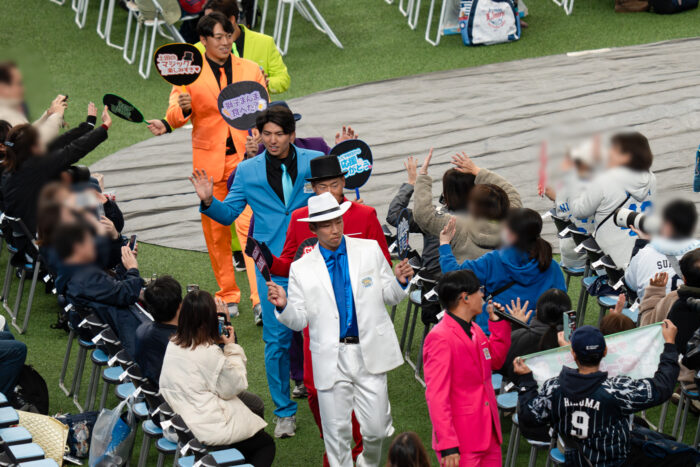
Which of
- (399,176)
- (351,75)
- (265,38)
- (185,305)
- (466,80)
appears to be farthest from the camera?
(351,75)

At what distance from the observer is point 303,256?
4.59 meters

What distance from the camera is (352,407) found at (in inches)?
182

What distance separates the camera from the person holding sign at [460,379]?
13.6 feet

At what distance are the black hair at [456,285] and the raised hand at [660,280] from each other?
126cm

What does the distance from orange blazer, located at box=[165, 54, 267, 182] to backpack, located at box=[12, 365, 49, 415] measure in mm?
1870

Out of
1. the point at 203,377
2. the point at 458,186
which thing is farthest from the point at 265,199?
the point at 203,377

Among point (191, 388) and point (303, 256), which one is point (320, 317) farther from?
point (191, 388)

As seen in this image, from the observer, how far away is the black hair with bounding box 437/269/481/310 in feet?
13.7

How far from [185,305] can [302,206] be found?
4.18 feet

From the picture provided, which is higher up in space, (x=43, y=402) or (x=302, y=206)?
(x=302, y=206)

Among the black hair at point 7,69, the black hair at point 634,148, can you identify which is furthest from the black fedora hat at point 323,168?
the black hair at point 7,69

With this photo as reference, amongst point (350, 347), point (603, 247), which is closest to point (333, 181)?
point (350, 347)

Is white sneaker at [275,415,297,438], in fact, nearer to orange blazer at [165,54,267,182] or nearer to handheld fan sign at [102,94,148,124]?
handheld fan sign at [102,94,148,124]

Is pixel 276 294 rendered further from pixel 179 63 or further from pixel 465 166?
pixel 179 63
